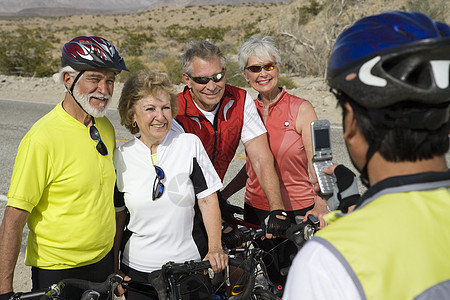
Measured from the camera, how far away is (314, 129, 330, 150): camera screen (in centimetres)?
218

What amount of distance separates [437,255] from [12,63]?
2318 centimetres

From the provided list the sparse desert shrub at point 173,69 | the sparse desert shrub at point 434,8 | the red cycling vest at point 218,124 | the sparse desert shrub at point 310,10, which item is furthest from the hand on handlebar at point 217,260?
the sparse desert shrub at point 310,10

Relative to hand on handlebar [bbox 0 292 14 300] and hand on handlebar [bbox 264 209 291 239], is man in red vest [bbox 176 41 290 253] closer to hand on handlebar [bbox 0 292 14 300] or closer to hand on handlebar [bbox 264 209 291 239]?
hand on handlebar [bbox 264 209 291 239]

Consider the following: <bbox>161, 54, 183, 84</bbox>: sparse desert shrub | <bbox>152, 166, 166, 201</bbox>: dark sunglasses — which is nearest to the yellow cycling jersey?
<bbox>152, 166, 166, 201</bbox>: dark sunglasses

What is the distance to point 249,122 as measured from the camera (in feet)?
11.1

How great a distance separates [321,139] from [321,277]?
4.22 ft

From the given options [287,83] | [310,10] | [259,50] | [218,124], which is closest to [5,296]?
[218,124]

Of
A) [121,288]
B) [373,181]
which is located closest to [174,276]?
[121,288]

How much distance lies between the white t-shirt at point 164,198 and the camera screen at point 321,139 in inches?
33.8

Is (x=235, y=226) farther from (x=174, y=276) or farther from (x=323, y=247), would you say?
(x=323, y=247)

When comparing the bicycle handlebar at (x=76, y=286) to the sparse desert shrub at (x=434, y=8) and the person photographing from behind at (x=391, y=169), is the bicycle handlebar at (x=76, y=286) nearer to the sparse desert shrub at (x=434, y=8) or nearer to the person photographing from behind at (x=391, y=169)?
the person photographing from behind at (x=391, y=169)

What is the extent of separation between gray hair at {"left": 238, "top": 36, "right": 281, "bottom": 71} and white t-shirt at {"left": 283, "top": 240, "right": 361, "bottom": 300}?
276 centimetres

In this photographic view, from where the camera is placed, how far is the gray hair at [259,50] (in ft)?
11.8

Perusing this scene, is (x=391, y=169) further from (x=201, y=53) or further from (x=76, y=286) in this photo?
(x=201, y=53)
